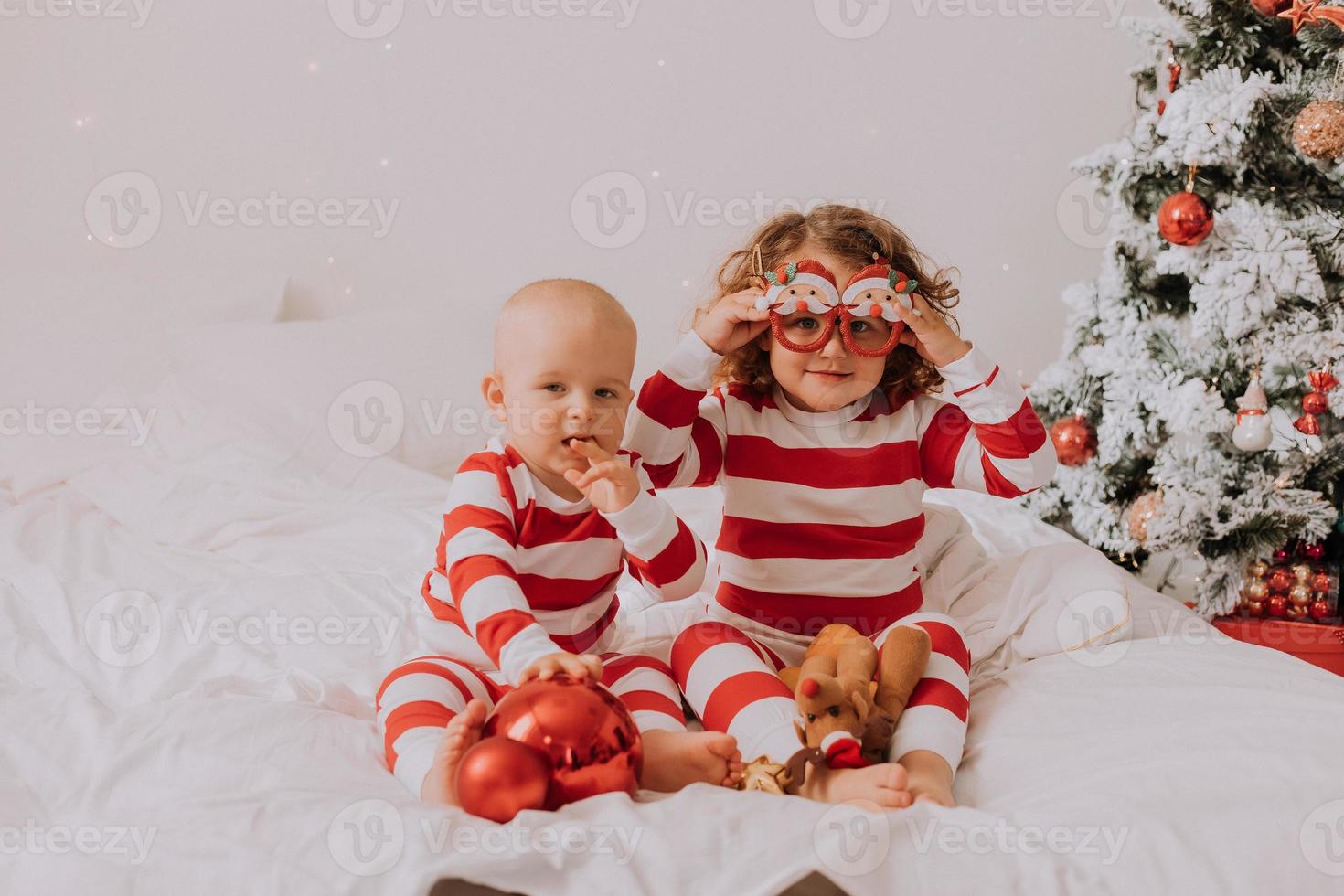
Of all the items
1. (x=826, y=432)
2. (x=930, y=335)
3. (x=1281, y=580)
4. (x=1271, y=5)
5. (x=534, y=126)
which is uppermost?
(x=1271, y=5)

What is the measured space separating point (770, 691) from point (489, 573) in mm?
329

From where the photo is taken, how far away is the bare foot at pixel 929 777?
1.01m

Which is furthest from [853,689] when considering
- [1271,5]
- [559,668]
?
[1271,5]

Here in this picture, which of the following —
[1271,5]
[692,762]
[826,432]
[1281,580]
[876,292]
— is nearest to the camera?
[692,762]

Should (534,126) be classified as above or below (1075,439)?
above

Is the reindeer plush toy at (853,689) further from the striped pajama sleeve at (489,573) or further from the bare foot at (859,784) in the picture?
the striped pajama sleeve at (489,573)

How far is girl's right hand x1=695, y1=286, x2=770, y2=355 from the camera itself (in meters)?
1.33

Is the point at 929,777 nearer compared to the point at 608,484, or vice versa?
the point at 929,777

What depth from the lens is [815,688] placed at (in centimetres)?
109

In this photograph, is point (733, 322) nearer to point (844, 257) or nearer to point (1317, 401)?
point (844, 257)

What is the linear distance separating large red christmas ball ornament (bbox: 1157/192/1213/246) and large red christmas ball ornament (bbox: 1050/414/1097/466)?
41cm

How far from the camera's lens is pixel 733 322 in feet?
4.42

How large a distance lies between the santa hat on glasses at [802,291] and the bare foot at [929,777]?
53 cm

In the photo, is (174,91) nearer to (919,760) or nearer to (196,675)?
(196,675)
